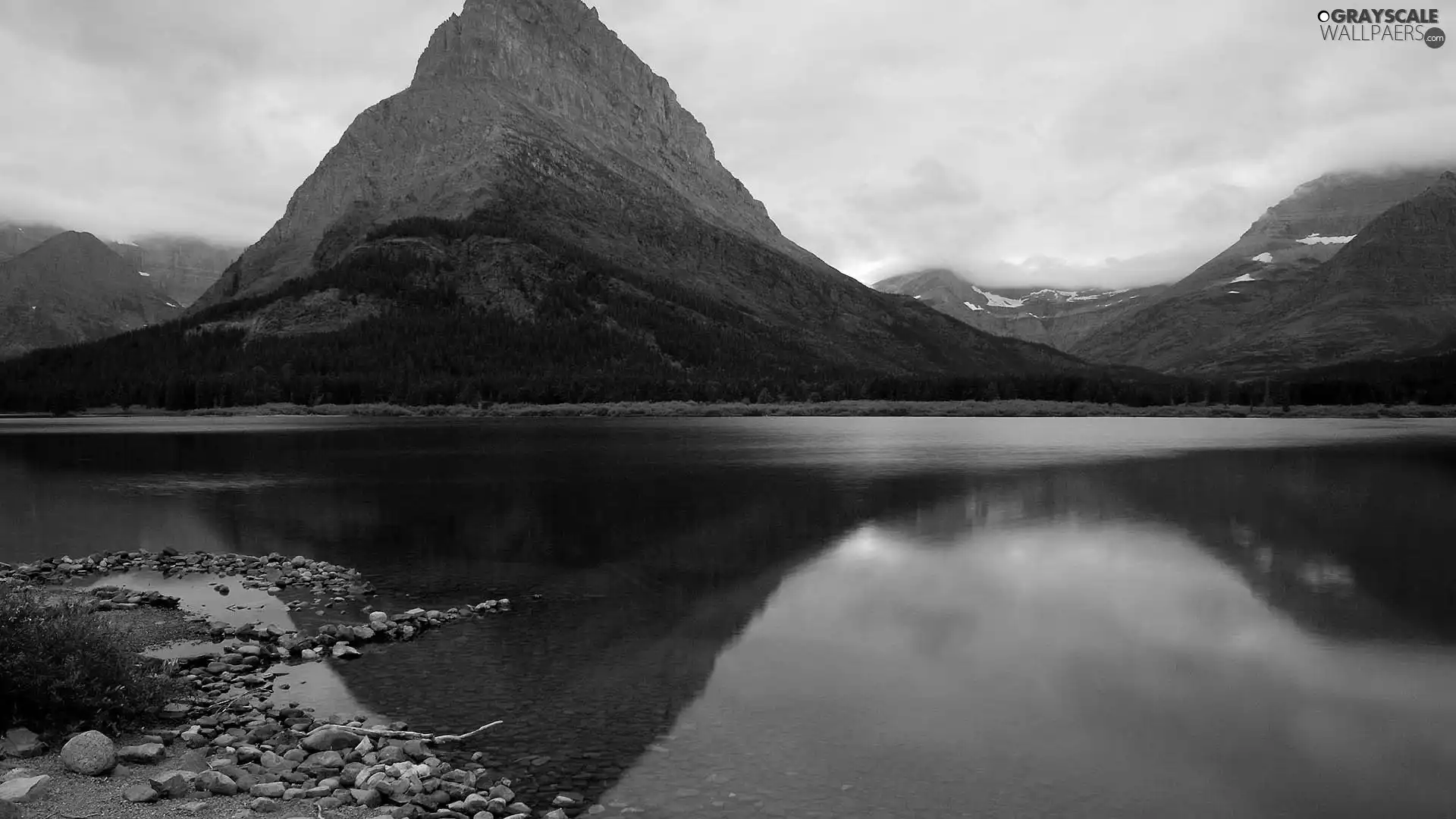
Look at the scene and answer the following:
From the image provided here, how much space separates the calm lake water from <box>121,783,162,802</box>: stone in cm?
459

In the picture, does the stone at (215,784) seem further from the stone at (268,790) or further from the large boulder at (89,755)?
the large boulder at (89,755)

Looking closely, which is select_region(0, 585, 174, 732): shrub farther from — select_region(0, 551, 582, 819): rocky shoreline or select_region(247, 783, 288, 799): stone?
select_region(247, 783, 288, 799): stone

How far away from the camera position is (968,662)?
20.2 metres

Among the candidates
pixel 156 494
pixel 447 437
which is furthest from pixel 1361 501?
pixel 447 437

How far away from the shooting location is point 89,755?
41.0 ft

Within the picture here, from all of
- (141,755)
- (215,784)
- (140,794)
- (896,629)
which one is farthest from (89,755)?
(896,629)

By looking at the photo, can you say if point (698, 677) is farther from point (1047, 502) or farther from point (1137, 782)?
point (1047, 502)

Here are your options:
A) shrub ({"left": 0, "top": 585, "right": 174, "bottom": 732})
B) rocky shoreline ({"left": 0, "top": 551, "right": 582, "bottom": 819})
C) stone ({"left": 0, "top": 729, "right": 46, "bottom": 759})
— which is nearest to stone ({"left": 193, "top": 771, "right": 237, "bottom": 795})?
rocky shoreline ({"left": 0, "top": 551, "right": 582, "bottom": 819})

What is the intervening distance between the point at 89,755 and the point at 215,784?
2097 mm

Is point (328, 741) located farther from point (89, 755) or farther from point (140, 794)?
point (89, 755)

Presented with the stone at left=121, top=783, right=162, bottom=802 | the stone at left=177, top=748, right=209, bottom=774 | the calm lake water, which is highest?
the stone at left=121, top=783, right=162, bottom=802

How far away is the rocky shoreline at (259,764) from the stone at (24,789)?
1 centimetres

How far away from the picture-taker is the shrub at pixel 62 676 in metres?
13.7

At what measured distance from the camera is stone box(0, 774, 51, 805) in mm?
10898
